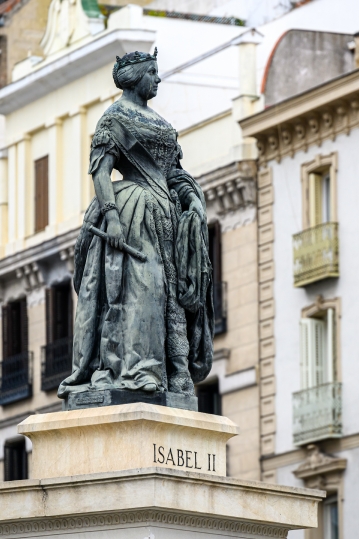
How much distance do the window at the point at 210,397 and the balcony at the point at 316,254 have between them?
4.22 meters

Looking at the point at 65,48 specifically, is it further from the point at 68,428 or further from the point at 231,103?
the point at 68,428

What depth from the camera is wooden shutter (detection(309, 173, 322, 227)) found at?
162 feet

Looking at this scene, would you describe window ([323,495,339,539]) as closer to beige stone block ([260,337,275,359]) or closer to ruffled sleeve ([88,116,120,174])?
beige stone block ([260,337,275,359])

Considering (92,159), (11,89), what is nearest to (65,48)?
(11,89)

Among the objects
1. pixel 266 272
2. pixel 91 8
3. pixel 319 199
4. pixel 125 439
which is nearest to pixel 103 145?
pixel 125 439

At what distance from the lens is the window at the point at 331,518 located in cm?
4778

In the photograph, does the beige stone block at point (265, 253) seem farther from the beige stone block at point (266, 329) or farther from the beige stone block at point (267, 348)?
the beige stone block at point (267, 348)

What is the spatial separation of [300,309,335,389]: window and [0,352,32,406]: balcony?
11315 mm

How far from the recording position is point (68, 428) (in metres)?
18.2

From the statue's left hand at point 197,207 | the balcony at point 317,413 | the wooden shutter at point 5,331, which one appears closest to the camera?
the statue's left hand at point 197,207

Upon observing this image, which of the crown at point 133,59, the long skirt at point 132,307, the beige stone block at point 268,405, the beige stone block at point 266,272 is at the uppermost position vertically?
the beige stone block at point 266,272

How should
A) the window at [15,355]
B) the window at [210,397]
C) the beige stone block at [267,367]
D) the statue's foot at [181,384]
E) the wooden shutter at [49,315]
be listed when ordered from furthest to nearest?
the window at [15,355], the wooden shutter at [49,315], the window at [210,397], the beige stone block at [267,367], the statue's foot at [181,384]

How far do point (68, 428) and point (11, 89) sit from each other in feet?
141

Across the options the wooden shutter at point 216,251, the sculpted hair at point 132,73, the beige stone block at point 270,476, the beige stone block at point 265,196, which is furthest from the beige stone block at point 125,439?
the wooden shutter at point 216,251
